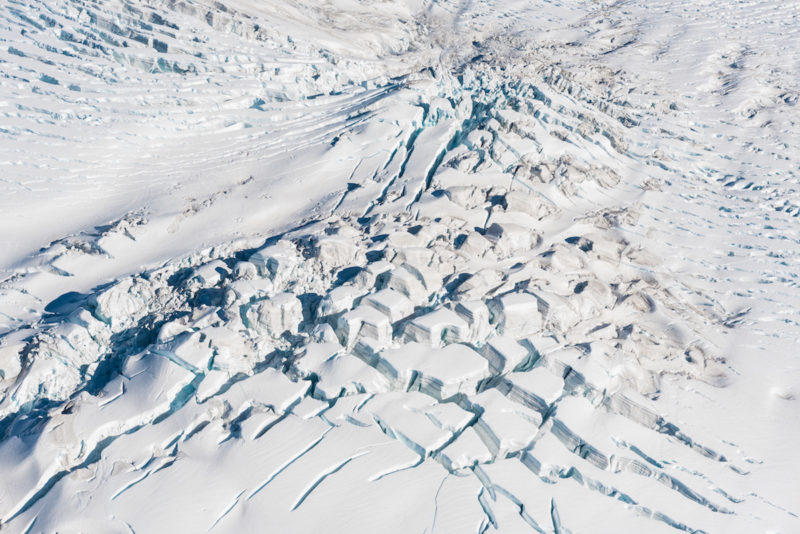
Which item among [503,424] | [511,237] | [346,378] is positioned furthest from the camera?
[511,237]

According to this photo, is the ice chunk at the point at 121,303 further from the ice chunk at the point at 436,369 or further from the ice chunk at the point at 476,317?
the ice chunk at the point at 476,317

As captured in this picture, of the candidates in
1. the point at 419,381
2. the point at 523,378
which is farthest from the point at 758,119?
the point at 419,381

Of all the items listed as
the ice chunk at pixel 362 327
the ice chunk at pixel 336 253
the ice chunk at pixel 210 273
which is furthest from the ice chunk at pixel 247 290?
the ice chunk at pixel 362 327

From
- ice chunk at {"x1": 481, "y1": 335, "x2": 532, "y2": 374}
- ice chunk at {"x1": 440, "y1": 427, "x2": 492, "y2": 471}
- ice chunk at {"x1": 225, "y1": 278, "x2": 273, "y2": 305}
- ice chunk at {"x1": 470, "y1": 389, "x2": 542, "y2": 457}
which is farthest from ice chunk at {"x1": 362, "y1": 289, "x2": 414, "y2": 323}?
ice chunk at {"x1": 440, "y1": 427, "x2": 492, "y2": 471}

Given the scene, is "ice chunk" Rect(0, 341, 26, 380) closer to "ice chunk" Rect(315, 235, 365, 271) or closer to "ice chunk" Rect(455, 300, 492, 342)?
"ice chunk" Rect(315, 235, 365, 271)

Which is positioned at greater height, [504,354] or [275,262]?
[504,354]

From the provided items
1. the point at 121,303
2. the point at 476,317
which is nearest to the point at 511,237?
the point at 476,317

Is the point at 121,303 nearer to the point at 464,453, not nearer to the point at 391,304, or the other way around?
the point at 391,304

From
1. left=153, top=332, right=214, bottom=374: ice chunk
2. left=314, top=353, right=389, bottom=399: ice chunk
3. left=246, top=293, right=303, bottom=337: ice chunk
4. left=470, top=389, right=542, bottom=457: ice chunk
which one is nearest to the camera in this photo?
left=470, top=389, right=542, bottom=457: ice chunk

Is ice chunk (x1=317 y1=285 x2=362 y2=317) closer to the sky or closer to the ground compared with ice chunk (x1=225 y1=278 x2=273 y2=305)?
closer to the sky
